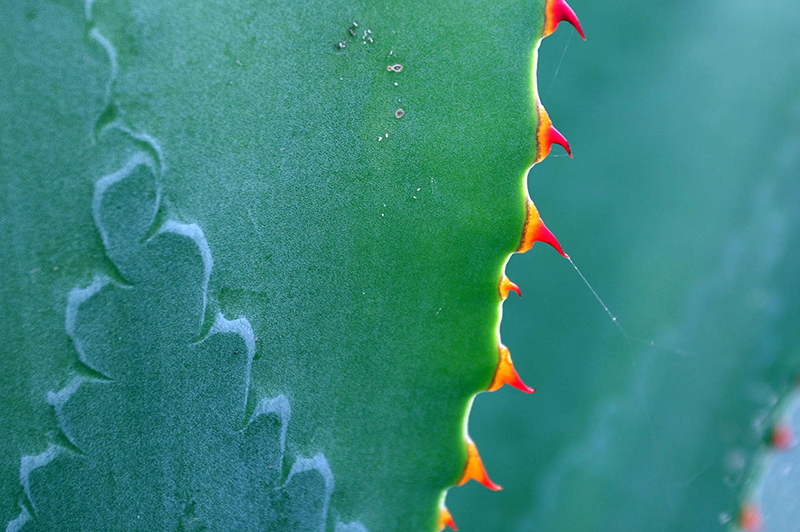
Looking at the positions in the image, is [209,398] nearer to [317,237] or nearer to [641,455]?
[317,237]

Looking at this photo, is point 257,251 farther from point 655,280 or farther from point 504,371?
point 655,280

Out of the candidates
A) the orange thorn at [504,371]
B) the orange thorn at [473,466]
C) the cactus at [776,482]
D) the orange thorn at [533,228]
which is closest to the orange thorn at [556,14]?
the orange thorn at [533,228]

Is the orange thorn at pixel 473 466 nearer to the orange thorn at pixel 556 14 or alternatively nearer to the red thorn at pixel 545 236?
the red thorn at pixel 545 236

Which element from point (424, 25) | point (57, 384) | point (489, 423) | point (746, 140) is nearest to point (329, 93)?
point (424, 25)

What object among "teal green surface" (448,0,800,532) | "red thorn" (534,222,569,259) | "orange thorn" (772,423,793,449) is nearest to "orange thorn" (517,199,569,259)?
"red thorn" (534,222,569,259)

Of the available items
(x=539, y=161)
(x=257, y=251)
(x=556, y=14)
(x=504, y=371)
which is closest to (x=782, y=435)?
(x=504, y=371)

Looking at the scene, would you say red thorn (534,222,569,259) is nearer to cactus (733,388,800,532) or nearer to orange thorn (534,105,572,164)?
orange thorn (534,105,572,164)

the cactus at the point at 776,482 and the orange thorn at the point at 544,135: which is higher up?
the orange thorn at the point at 544,135
